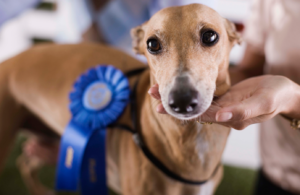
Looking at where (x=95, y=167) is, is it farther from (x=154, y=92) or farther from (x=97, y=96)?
(x=154, y=92)

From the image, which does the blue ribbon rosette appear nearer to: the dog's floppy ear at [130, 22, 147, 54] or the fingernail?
the dog's floppy ear at [130, 22, 147, 54]

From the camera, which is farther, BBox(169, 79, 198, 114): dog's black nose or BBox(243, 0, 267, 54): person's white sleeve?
BBox(243, 0, 267, 54): person's white sleeve

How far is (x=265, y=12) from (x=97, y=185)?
112 cm

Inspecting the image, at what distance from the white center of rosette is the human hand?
43cm

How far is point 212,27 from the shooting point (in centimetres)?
67

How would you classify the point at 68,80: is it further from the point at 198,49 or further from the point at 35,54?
the point at 198,49

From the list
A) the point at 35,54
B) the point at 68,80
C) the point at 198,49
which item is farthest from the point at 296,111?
the point at 35,54

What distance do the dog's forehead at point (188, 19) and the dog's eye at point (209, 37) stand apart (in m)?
0.02

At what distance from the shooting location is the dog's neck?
2.63 feet

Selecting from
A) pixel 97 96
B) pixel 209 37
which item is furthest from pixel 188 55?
pixel 97 96

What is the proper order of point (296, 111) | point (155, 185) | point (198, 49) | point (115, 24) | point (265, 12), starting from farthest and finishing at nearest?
point (115, 24), point (265, 12), point (155, 185), point (296, 111), point (198, 49)

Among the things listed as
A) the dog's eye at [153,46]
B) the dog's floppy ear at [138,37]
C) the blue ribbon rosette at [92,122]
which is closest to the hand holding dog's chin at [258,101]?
the dog's eye at [153,46]

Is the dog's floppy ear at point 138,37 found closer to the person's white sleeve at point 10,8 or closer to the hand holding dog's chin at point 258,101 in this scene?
the hand holding dog's chin at point 258,101

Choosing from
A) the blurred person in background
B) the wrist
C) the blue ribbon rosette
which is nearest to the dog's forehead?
the wrist
